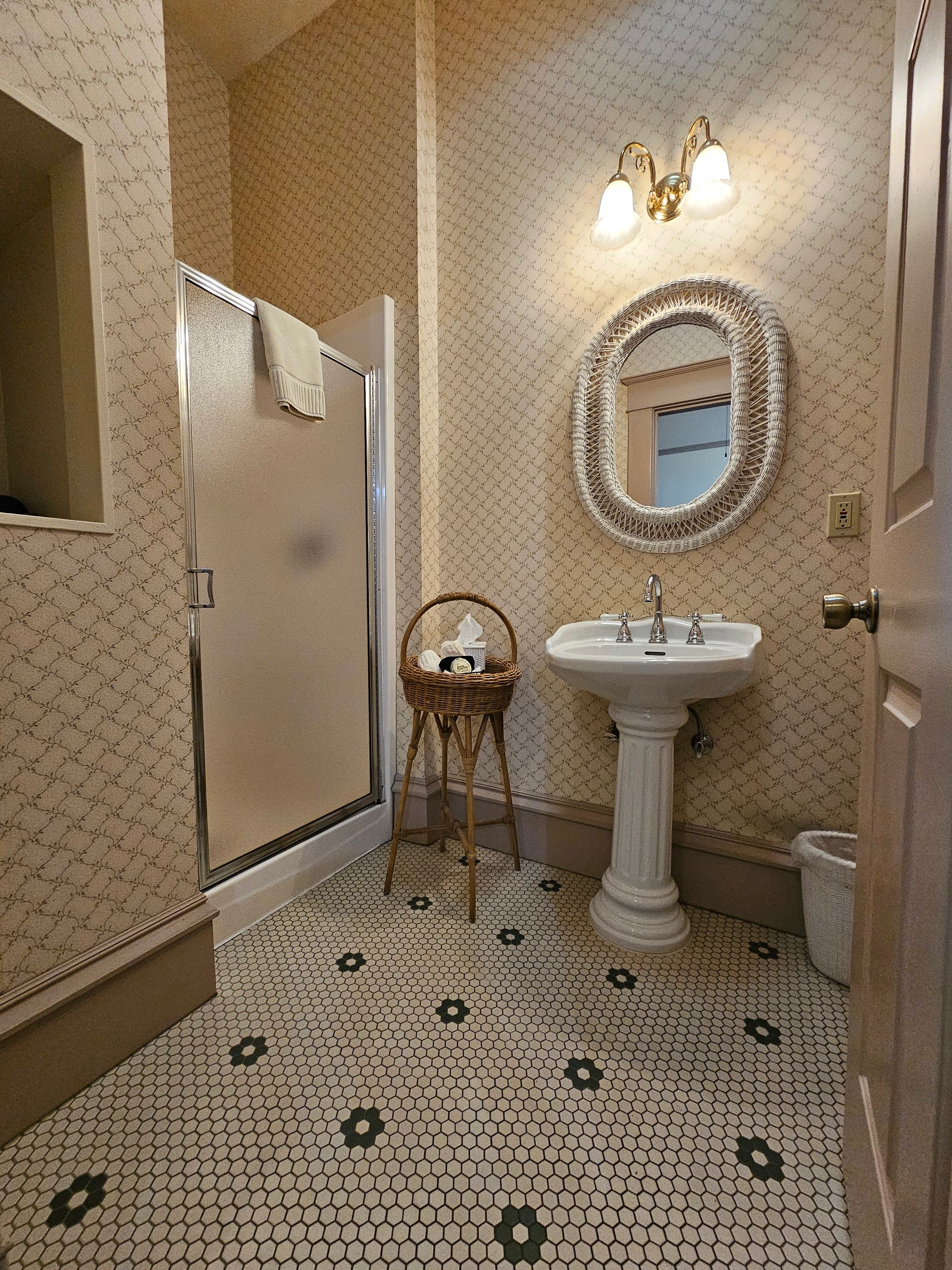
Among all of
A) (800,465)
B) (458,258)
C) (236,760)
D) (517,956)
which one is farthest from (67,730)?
(458,258)

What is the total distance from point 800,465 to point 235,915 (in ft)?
6.47

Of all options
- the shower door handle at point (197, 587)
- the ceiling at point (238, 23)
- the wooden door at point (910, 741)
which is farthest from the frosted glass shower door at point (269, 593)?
the ceiling at point (238, 23)

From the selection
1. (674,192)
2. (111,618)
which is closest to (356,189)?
(674,192)

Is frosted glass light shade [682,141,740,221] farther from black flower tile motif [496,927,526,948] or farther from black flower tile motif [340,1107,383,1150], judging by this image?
black flower tile motif [340,1107,383,1150]

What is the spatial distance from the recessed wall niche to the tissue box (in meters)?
0.98

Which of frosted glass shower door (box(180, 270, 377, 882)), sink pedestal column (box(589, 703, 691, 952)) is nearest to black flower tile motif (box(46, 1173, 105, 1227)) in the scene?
frosted glass shower door (box(180, 270, 377, 882))

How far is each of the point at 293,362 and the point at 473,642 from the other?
38.5 inches

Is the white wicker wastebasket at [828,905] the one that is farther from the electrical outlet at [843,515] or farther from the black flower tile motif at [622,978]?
the electrical outlet at [843,515]

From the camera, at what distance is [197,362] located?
4.22 feet

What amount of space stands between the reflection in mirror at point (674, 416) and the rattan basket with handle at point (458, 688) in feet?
2.06

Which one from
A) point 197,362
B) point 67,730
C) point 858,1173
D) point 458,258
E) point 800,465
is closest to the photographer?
point 858,1173

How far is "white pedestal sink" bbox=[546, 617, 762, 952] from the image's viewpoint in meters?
1.32

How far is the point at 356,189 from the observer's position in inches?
76.4

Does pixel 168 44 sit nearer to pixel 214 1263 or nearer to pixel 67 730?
pixel 67 730
